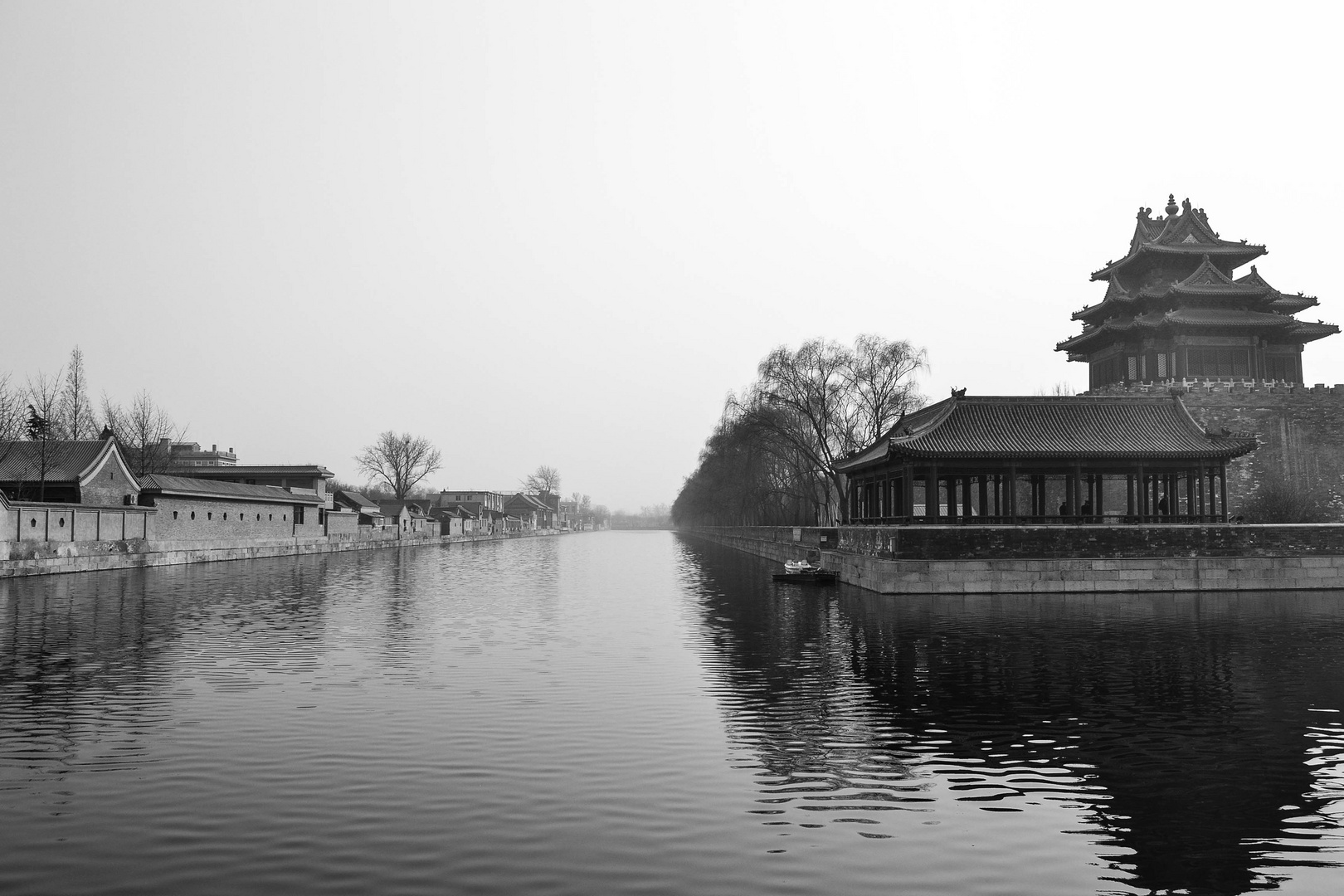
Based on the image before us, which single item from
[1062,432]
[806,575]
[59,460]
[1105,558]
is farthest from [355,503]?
[1105,558]

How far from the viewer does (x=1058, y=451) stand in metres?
34.2

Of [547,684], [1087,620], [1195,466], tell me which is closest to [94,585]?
[547,684]

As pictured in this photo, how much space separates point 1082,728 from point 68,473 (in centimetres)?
4452

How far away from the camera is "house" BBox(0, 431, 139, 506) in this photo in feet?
138

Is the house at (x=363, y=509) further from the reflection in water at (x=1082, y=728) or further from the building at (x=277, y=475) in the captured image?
the reflection in water at (x=1082, y=728)

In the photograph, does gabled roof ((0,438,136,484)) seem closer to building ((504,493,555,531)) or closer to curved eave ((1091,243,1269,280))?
curved eave ((1091,243,1269,280))

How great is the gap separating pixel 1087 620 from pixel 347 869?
2067cm

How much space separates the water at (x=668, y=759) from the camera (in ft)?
23.5

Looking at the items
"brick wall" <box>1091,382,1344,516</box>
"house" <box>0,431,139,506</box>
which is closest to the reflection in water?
"brick wall" <box>1091,382,1344,516</box>

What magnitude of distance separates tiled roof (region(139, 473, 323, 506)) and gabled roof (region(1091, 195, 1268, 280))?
171 ft

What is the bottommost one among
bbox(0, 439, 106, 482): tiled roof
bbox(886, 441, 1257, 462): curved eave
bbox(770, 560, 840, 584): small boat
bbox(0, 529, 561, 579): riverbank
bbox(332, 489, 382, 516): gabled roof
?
bbox(770, 560, 840, 584): small boat

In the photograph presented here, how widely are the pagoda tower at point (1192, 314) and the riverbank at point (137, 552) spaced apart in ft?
163

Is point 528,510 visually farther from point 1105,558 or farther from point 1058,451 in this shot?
point 1105,558

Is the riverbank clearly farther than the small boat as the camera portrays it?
No
